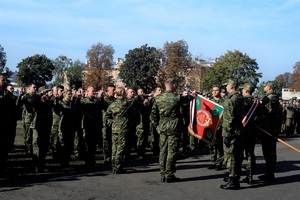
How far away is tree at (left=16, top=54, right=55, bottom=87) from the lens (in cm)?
8266

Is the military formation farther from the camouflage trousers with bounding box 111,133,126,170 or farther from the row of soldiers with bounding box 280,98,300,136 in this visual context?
the row of soldiers with bounding box 280,98,300,136

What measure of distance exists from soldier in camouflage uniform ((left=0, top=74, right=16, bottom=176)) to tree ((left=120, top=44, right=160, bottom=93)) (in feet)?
202

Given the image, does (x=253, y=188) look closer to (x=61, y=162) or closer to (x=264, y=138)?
(x=264, y=138)

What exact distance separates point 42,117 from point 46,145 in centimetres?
73

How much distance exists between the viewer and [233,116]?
8.23 m

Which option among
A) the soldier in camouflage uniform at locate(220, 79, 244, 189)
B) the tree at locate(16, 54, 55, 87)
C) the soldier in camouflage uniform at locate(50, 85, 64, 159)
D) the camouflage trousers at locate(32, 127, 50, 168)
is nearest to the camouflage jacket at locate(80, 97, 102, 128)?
the soldier in camouflage uniform at locate(50, 85, 64, 159)

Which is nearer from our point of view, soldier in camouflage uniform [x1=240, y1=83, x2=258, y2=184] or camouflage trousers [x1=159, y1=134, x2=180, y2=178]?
camouflage trousers [x1=159, y1=134, x2=180, y2=178]

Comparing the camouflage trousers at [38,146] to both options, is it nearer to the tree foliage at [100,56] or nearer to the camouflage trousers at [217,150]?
the camouflage trousers at [217,150]

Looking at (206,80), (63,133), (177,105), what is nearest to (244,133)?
(177,105)

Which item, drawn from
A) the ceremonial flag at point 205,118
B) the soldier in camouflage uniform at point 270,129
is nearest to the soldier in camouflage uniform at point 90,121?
the ceremonial flag at point 205,118

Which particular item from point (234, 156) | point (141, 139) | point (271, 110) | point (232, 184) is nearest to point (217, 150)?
point (271, 110)

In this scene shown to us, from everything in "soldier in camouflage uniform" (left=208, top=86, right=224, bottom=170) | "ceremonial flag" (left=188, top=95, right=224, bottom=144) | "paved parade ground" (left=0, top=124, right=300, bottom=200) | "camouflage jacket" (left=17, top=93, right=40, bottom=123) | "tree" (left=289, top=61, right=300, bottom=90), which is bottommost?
"paved parade ground" (left=0, top=124, right=300, bottom=200)

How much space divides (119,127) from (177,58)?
182 feet

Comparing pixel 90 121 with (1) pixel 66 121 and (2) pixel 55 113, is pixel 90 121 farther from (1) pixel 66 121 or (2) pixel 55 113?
(2) pixel 55 113
